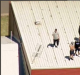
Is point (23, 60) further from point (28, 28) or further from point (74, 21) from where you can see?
point (74, 21)

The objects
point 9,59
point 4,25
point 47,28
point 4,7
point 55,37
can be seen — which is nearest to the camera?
point 9,59

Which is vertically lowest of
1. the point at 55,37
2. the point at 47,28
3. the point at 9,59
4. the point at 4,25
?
the point at 4,25

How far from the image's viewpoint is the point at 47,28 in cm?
3438

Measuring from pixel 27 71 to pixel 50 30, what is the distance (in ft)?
16.9

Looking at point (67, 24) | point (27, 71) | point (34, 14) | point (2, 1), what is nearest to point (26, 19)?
point (34, 14)

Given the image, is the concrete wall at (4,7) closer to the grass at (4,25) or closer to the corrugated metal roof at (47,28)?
the grass at (4,25)

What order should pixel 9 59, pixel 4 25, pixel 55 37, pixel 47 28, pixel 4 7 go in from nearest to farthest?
pixel 9 59
pixel 55 37
pixel 47 28
pixel 4 7
pixel 4 25

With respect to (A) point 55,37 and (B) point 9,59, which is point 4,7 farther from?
(B) point 9,59

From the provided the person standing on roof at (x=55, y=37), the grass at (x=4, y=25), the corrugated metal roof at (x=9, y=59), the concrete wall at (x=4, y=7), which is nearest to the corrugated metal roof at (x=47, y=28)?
the person standing on roof at (x=55, y=37)

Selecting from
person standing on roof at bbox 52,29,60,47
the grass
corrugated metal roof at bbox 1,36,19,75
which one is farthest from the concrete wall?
corrugated metal roof at bbox 1,36,19,75

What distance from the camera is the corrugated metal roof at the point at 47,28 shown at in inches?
1198

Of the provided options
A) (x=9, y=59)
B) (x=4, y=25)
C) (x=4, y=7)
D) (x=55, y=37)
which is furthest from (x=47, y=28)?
(x=4, y=25)

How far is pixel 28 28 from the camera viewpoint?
33.9m

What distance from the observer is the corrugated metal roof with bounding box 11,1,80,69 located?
3044 cm
